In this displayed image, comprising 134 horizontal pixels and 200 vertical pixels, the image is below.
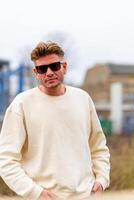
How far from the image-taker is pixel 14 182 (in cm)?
262

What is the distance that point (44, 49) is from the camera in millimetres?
2629

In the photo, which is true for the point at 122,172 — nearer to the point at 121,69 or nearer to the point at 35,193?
the point at 35,193

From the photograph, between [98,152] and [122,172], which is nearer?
[98,152]

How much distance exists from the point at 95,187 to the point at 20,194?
38cm

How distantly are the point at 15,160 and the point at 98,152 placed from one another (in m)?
0.48

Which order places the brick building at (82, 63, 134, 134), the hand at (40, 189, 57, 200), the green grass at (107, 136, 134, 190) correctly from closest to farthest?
the hand at (40, 189, 57, 200) < the green grass at (107, 136, 134, 190) < the brick building at (82, 63, 134, 134)

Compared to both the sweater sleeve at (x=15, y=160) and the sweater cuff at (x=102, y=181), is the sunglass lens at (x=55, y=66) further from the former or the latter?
the sweater cuff at (x=102, y=181)

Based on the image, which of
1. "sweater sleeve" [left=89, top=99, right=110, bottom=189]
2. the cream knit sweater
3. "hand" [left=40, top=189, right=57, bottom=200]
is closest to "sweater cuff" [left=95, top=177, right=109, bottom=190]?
"sweater sleeve" [left=89, top=99, right=110, bottom=189]

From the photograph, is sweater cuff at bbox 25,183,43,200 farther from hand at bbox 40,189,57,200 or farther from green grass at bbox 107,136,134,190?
green grass at bbox 107,136,134,190

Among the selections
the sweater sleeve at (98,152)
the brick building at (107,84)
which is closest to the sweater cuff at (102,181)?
the sweater sleeve at (98,152)

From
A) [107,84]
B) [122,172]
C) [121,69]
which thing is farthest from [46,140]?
[121,69]

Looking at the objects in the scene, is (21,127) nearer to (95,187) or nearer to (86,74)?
(95,187)

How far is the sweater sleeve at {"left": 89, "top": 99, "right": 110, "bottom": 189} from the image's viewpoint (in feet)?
9.37

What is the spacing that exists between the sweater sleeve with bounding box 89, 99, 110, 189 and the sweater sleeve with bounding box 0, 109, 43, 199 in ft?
1.23
